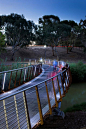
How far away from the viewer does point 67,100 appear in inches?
635

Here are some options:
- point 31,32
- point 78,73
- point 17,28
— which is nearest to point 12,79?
point 78,73

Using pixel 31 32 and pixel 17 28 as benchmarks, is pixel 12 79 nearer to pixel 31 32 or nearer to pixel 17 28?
pixel 17 28

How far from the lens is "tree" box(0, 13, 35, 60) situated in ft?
140

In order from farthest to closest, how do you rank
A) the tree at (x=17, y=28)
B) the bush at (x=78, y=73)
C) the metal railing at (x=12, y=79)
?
the tree at (x=17, y=28), the bush at (x=78, y=73), the metal railing at (x=12, y=79)

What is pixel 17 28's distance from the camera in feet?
144

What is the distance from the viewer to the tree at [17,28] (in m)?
42.8

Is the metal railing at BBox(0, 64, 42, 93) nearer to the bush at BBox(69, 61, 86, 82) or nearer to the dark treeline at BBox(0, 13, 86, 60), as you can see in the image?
the bush at BBox(69, 61, 86, 82)

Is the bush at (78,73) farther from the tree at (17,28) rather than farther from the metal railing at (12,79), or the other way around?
the tree at (17,28)

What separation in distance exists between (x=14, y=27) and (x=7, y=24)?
192 cm

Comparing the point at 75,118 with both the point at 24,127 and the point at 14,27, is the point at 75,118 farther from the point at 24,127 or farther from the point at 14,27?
the point at 14,27

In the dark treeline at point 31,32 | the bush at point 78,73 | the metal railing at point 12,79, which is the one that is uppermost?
the dark treeline at point 31,32

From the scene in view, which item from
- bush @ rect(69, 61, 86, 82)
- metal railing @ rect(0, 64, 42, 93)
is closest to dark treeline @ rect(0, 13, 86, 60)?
bush @ rect(69, 61, 86, 82)

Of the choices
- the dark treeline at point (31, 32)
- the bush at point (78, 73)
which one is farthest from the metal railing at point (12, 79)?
the dark treeline at point (31, 32)

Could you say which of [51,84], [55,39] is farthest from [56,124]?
[55,39]
